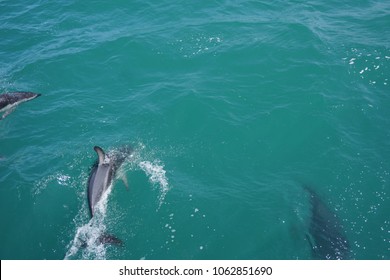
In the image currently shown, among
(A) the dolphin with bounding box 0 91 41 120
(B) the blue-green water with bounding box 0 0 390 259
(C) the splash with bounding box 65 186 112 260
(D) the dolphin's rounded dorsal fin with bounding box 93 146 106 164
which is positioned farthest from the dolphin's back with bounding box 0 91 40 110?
(C) the splash with bounding box 65 186 112 260

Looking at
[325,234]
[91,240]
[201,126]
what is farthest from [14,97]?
[325,234]

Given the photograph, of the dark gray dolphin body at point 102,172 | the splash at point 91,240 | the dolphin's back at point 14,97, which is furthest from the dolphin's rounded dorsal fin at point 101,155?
the dolphin's back at point 14,97

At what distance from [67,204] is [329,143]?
17694 mm

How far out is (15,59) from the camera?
Result: 3188cm

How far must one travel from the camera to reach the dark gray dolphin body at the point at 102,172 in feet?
64.4

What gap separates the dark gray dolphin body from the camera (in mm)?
19614

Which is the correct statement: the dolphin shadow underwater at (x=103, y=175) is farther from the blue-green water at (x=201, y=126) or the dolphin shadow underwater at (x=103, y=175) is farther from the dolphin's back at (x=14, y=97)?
the dolphin's back at (x=14, y=97)

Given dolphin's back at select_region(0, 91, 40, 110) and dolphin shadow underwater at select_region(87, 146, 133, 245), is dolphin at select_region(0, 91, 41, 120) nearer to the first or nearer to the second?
dolphin's back at select_region(0, 91, 40, 110)

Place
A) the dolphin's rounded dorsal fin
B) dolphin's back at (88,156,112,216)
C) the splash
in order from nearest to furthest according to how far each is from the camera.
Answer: the splash < dolphin's back at (88,156,112,216) < the dolphin's rounded dorsal fin

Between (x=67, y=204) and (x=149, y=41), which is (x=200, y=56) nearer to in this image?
(x=149, y=41)

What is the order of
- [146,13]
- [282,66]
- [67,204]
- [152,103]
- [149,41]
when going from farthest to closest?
[146,13]
[149,41]
[282,66]
[152,103]
[67,204]

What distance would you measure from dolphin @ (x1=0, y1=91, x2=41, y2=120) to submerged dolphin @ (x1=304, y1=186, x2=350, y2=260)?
77.0 feet

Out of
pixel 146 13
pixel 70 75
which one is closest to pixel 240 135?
pixel 70 75

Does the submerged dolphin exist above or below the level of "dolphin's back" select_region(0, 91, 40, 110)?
below
